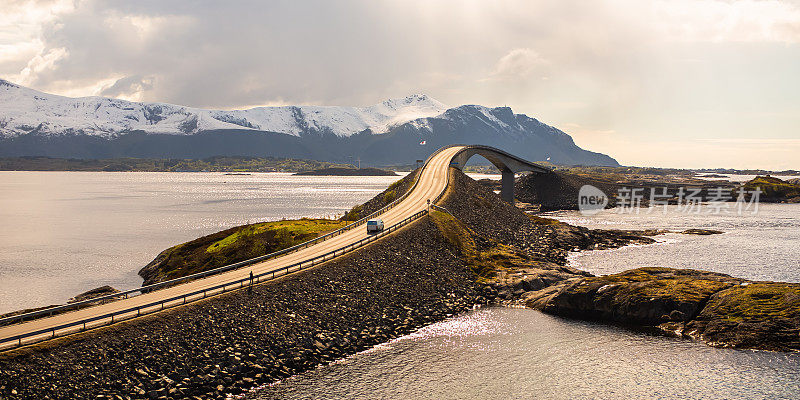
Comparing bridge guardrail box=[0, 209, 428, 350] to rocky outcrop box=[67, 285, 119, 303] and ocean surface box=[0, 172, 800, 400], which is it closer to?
ocean surface box=[0, 172, 800, 400]

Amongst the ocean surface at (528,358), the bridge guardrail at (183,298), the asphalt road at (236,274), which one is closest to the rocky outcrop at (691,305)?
the ocean surface at (528,358)

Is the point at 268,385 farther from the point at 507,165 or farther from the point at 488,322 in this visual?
the point at 507,165

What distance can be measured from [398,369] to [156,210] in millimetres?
175134

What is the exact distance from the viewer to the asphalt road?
1534 inches

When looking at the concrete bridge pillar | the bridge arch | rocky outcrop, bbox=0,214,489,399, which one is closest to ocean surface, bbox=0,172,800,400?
rocky outcrop, bbox=0,214,489,399

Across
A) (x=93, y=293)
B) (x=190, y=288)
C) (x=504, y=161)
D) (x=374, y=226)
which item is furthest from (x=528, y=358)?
(x=504, y=161)

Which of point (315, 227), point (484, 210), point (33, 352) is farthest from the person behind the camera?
point (484, 210)

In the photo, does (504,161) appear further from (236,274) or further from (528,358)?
(528,358)

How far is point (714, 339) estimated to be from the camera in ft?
163

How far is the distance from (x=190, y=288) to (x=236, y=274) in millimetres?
5972

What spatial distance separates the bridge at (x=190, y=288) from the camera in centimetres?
3816

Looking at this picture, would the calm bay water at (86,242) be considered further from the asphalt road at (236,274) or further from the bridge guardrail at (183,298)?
the bridge guardrail at (183,298)

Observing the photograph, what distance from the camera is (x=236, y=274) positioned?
55.7 m

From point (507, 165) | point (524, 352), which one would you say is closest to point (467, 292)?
point (524, 352)
